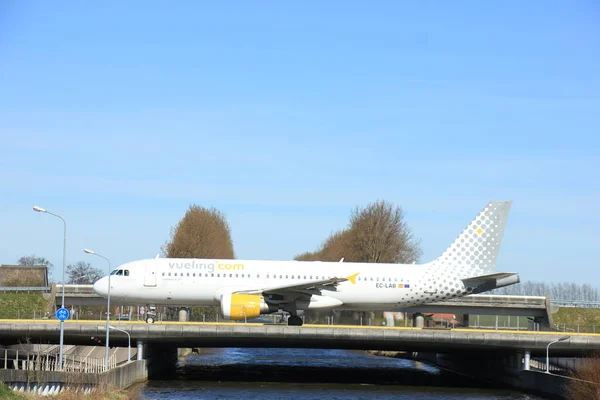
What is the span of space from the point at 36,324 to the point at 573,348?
123ft

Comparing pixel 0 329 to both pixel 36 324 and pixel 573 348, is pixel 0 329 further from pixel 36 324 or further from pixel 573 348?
pixel 573 348

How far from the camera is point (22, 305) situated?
89.2m

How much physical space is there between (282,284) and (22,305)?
4133cm

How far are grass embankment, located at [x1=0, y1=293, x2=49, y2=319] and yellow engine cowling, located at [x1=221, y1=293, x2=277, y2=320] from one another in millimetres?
36200

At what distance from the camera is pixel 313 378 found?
65.6 meters

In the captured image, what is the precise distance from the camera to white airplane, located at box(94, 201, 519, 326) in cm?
5862

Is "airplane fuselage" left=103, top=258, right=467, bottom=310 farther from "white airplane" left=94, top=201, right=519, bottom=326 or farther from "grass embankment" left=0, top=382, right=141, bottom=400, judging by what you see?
"grass embankment" left=0, top=382, right=141, bottom=400

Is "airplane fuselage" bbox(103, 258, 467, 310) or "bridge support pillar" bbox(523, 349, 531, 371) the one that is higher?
"airplane fuselage" bbox(103, 258, 467, 310)

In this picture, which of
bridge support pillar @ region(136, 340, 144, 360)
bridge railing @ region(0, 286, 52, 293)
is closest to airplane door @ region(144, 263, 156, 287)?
bridge support pillar @ region(136, 340, 144, 360)

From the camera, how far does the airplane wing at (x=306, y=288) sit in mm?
56781

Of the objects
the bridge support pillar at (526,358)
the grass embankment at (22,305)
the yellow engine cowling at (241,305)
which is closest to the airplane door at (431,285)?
the bridge support pillar at (526,358)

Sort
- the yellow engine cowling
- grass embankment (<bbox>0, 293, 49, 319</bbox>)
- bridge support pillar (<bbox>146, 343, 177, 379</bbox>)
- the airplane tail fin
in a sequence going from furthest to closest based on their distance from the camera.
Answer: grass embankment (<bbox>0, 293, 49, 319</bbox>), bridge support pillar (<bbox>146, 343, 177, 379</bbox>), the airplane tail fin, the yellow engine cowling

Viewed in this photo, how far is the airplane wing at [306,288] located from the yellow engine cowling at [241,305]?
886 mm

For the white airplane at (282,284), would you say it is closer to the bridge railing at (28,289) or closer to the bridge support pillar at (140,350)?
the bridge support pillar at (140,350)
